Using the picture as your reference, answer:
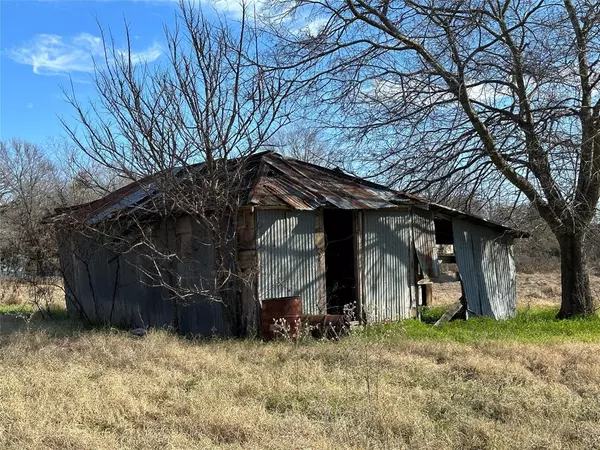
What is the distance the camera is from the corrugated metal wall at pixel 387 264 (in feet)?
38.4

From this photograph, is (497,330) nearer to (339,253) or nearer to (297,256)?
(339,253)

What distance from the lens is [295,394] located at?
6172mm

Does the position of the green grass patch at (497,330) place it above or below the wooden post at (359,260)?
below

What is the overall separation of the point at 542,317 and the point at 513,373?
7272 mm

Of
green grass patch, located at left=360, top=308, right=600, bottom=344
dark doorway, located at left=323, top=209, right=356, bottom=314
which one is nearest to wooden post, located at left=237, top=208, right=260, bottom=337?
green grass patch, located at left=360, top=308, right=600, bottom=344

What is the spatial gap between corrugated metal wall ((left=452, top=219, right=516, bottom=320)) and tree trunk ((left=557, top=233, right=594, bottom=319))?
4.50 feet

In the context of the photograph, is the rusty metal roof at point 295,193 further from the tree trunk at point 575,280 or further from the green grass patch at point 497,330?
the green grass patch at point 497,330

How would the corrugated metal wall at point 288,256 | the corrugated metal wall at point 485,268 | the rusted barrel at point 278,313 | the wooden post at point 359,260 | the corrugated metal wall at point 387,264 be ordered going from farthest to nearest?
the corrugated metal wall at point 485,268 < the corrugated metal wall at point 387,264 < the wooden post at point 359,260 < the corrugated metal wall at point 288,256 < the rusted barrel at point 278,313

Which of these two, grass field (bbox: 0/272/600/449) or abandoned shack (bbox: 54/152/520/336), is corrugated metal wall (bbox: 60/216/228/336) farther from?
grass field (bbox: 0/272/600/449)

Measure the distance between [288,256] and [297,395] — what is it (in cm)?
476

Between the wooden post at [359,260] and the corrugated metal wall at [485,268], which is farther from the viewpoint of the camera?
the corrugated metal wall at [485,268]

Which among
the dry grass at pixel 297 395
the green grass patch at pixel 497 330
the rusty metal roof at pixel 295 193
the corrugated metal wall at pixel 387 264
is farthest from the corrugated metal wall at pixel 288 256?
the dry grass at pixel 297 395

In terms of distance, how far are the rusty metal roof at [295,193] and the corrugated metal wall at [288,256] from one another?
335 mm

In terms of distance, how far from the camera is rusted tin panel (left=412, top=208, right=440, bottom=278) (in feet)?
41.3
